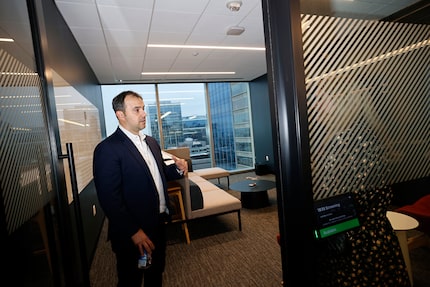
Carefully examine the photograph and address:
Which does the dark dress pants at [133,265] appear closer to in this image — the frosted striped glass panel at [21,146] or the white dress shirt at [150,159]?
the white dress shirt at [150,159]

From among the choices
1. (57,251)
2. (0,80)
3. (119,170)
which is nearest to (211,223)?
(119,170)

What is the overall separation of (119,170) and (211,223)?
2.14 metres

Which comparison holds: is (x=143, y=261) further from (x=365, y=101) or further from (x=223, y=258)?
(x=365, y=101)

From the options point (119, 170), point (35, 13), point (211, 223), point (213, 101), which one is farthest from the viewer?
point (213, 101)

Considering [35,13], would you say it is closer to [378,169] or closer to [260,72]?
[378,169]

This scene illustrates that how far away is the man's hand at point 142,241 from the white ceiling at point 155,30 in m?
1.11

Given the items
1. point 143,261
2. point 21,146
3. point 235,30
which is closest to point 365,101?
point 21,146

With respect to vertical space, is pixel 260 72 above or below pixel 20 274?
above

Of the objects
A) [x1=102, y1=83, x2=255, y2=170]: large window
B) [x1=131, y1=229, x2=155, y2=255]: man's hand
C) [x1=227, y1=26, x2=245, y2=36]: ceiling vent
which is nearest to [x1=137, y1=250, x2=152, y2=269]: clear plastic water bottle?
[x1=131, y1=229, x2=155, y2=255]: man's hand

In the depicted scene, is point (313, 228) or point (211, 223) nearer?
point (313, 228)

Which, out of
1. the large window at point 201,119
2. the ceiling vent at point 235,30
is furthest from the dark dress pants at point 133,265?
the large window at point 201,119

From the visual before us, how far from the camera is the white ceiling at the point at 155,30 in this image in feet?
7.21

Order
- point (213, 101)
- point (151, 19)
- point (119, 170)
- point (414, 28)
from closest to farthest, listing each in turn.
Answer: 1. point (414, 28)
2. point (119, 170)
3. point (151, 19)
4. point (213, 101)

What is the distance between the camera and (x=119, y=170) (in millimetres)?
1349
